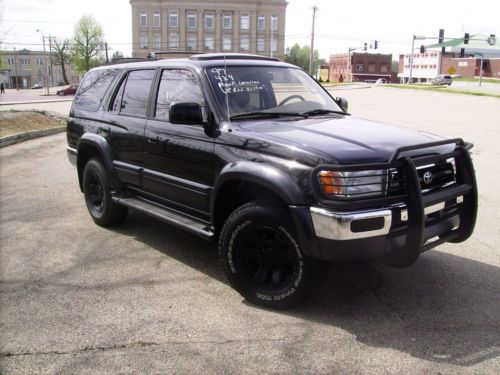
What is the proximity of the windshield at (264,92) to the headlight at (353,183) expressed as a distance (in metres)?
1.25

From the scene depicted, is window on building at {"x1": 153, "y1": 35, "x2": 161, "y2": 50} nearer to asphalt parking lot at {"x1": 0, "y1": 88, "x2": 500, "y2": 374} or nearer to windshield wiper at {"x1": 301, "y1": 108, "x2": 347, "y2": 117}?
asphalt parking lot at {"x1": 0, "y1": 88, "x2": 500, "y2": 374}

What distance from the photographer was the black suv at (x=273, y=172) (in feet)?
10.9

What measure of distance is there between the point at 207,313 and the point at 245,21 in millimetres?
92663

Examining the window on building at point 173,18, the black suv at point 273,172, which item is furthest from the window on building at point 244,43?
the black suv at point 273,172

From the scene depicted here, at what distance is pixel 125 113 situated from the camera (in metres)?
5.34

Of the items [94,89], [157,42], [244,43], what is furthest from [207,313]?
[157,42]

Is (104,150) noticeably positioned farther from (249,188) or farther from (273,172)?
(273,172)

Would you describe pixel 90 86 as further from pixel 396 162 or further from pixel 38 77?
pixel 38 77

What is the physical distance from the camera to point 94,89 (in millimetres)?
6102

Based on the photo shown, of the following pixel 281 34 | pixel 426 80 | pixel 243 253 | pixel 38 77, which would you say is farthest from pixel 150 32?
pixel 243 253

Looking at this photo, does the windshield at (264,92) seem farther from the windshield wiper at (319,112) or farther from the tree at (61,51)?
the tree at (61,51)

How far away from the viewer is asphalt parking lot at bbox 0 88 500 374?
10.2ft

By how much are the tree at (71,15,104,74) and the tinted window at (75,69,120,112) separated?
244ft

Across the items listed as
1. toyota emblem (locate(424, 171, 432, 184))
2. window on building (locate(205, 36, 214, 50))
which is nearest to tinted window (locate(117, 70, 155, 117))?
toyota emblem (locate(424, 171, 432, 184))
